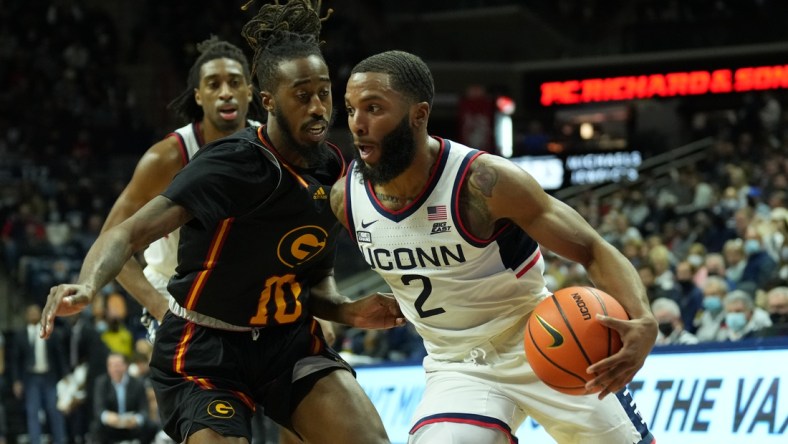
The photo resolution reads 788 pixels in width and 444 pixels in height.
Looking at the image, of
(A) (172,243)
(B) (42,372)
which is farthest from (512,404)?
(B) (42,372)

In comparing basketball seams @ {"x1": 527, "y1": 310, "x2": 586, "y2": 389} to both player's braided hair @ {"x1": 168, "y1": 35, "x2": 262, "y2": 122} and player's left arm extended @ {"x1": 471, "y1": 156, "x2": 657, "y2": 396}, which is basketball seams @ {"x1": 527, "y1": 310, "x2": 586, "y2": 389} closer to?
player's left arm extended @ {"x1": 471, "y1": 156, "x2": 657, "y2": 396}

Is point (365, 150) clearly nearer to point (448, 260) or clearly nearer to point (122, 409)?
point (448, 260)

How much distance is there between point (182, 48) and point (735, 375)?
19506 millimetres

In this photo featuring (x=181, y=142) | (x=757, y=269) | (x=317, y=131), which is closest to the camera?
(x=317, y=131)

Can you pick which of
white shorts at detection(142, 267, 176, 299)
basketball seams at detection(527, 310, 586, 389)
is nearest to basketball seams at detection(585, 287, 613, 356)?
basketball seams at detection(527, 310, 586, 389)

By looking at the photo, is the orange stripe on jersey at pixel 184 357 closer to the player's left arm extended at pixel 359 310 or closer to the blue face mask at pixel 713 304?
the player's left arm extended at pixel 359 310

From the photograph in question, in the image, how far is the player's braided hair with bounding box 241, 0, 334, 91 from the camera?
189 inches

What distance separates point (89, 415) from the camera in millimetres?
13719

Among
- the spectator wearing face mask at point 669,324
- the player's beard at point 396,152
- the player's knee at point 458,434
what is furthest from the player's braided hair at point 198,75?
the spectator wearing face mask at point 669,324

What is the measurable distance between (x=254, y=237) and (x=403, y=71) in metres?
0.98

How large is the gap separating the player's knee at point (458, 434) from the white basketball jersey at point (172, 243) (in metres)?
2.08

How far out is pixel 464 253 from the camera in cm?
444

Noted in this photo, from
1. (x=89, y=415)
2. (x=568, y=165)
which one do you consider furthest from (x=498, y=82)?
(x=89, y=415)

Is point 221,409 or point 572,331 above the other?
point 572,331
